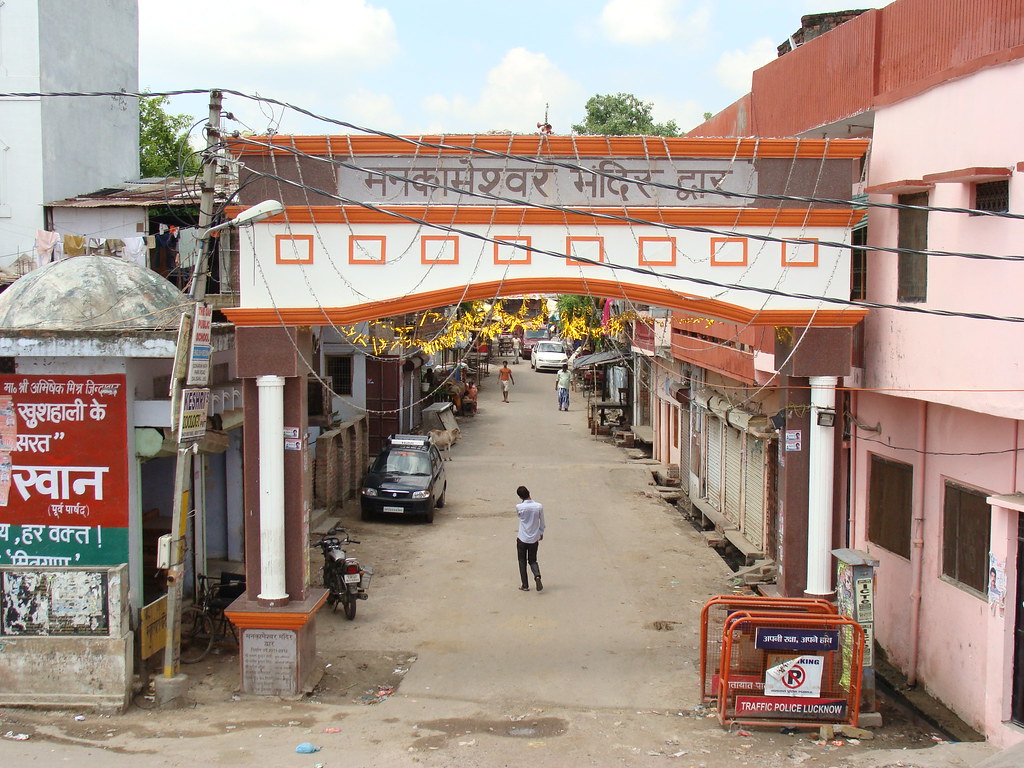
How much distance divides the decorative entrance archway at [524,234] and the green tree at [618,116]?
37393mm

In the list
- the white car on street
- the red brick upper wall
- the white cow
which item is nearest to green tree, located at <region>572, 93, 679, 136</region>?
the white car on street

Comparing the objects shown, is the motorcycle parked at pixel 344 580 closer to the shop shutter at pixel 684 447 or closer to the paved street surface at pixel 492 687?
the paved street surface at pixel 492 687

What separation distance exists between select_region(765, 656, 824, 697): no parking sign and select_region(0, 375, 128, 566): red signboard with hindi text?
21.9ft

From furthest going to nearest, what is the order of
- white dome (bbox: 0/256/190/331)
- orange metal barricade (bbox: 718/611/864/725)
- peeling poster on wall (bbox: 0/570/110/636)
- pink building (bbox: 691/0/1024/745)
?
white dome (bbox: 0/256/190/331)
peeling poster on wall (bbox: 0/570/110/636)
orange metal barricade (bbox: 718/611/864/725)
pink building (bbox: 691/0/1024/745)

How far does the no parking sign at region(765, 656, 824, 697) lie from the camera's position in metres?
8.58

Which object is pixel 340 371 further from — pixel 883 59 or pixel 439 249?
pixel 883 59

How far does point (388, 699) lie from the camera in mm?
9750

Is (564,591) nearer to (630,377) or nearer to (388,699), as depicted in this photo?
(388,699)

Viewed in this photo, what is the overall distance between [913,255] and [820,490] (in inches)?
103

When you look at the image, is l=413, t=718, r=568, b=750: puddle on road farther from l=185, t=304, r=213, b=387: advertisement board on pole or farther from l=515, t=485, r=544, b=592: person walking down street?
l=515, t=485, r=544, b=592: person walking down street

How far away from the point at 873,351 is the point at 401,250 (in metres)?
5.29

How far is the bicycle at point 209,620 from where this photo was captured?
1107cm

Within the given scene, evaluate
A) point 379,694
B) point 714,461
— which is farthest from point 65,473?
point 714,461

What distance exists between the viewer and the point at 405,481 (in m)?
18.9
